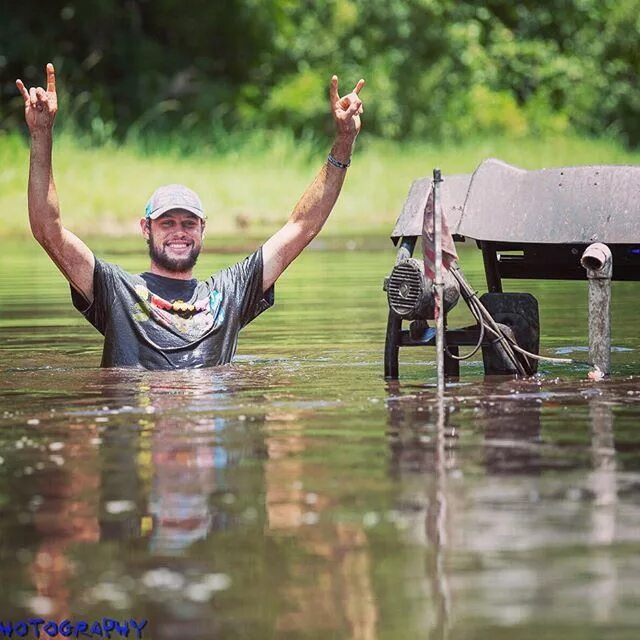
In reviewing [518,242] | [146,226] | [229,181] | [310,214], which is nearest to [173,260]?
[146,226]

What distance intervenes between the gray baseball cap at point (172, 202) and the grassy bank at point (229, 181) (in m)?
15.4

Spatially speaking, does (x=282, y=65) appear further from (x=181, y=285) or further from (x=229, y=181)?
(x=181, y=285)

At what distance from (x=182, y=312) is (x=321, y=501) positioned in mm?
4106

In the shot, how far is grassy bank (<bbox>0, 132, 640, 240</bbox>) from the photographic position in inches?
1094

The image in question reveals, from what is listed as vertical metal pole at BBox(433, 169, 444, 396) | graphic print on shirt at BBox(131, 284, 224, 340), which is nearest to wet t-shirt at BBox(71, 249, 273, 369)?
graphic print on shirt at BBox(131, 284, 224, 340)

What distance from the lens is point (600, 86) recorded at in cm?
4450

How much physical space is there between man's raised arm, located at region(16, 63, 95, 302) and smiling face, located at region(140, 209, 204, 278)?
1.23ft

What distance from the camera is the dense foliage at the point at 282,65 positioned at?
1511 inches

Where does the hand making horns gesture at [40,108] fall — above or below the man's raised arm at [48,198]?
above

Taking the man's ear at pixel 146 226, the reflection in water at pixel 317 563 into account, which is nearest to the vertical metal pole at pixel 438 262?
the man's ear at pixel 146 226

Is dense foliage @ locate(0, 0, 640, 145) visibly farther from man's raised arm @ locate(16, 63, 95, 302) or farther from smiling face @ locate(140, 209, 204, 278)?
man's raised arm @ locate(16, 63, 95, 302)

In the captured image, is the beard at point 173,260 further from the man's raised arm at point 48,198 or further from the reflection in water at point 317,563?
the reflection in water at point 317,563

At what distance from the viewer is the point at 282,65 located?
4106cm

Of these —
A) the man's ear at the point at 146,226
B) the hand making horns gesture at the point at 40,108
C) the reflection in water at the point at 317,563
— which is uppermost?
the hand making horns gesture at the point at 40,108
